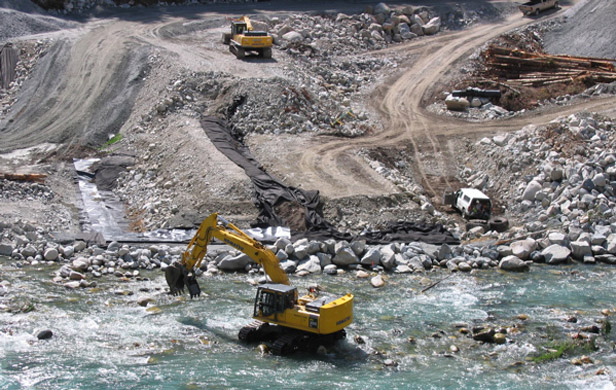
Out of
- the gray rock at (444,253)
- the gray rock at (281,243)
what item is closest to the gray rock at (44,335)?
the gray rock at (281,243)

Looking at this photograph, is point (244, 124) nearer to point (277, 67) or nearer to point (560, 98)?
point (277, 67)

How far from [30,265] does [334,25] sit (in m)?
31.0

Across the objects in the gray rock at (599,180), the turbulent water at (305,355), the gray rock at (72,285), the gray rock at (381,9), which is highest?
the gray rock at (381,9)

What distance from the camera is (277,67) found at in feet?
140

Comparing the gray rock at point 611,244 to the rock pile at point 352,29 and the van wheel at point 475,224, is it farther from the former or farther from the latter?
the rock pile at point 352,29

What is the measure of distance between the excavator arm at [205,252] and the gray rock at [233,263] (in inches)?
143

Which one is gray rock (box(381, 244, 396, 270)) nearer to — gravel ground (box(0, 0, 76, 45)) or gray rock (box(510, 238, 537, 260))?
gray rock (box(510, 238, 537, 260))

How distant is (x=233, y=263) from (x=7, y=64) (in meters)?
23.6

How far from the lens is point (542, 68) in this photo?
4428 cm

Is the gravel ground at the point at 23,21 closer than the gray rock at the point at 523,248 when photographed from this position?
No

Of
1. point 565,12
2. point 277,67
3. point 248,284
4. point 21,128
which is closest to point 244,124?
point 277,67

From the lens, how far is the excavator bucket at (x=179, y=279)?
22.4 metres

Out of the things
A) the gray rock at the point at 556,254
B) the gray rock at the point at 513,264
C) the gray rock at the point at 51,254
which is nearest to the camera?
the gray rock at the point at 51,254

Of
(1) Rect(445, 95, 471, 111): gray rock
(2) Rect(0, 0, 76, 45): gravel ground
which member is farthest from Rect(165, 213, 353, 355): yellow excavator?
(2) Rect(0, 0, 76, 45): gravel ground
